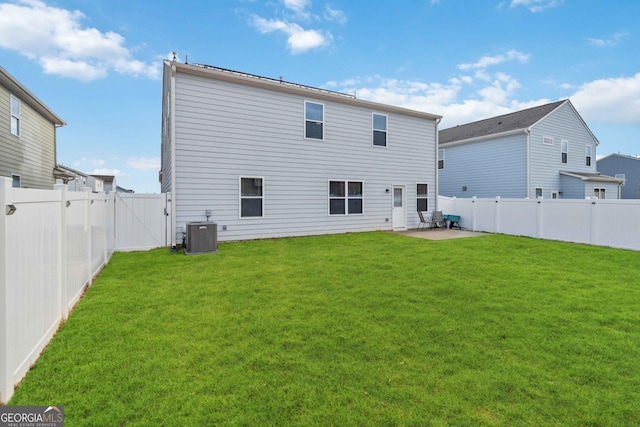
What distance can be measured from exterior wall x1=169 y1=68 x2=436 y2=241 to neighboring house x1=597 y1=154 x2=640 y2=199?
1152 inches

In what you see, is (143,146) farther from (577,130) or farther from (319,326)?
(577,130)

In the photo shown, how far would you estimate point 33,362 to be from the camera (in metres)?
2.59

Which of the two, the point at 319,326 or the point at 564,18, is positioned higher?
the point at 564,18

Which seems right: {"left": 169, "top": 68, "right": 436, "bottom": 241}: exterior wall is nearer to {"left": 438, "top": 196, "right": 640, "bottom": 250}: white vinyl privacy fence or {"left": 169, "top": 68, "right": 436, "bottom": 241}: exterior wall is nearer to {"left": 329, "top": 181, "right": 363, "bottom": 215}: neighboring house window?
{"left": 329, "top": 181, "right": 363, "bottom": 215}: neighboring house window

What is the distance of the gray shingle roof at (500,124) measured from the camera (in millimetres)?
17656

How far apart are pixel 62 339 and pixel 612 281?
8.66 m

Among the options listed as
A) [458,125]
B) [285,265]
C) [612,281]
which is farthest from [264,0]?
[458,125]

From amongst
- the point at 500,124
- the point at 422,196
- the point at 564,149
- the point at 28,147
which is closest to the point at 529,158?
the point at 500,124

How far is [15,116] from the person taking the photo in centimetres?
1082

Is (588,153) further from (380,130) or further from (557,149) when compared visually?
(380,130)

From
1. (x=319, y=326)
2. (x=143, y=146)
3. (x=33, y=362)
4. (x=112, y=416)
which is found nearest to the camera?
(x=112, y=416)

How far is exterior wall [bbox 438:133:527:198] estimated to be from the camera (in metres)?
17.2

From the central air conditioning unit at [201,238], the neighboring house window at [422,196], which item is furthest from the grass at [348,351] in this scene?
the neighboring house window at [422,196]

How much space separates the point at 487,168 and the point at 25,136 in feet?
77.5
